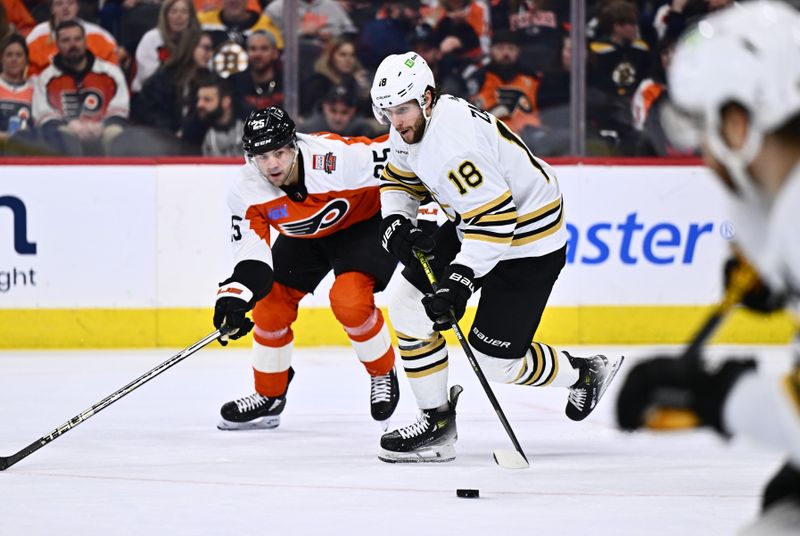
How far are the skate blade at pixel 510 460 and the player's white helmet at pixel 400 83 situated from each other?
97 centimetres

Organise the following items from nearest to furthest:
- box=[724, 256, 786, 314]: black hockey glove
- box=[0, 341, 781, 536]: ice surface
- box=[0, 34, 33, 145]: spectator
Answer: box=[724, 256, 786, 314]: black hockey glove
box=[0, 341, 781, 536]: ice surface
box=[0, 34, 33, 145]: spectator

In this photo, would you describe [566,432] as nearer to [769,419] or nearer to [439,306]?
[439,306]

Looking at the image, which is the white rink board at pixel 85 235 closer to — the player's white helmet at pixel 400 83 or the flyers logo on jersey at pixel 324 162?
the flyers logo on jersey at pixel 324 162

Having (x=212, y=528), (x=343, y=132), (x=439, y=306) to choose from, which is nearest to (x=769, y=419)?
(x=212, y=528)

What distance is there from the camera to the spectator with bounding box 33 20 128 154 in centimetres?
641

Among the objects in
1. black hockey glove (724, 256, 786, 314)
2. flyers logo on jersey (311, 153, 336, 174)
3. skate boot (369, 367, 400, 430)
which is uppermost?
black hockey glove (724, 256, 786, 314)

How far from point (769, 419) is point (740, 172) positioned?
0.93ft

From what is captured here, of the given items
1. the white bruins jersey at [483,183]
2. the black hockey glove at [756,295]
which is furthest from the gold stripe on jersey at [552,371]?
the black hockey glove at [756,295]

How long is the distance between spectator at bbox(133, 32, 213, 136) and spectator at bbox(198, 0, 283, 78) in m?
0.05

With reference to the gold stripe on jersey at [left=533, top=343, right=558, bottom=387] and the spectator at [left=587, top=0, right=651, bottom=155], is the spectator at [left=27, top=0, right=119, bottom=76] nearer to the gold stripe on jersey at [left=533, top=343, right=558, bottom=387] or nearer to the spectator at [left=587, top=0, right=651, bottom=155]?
the spectator at [left=587, top=0, right=651, bottom=155]

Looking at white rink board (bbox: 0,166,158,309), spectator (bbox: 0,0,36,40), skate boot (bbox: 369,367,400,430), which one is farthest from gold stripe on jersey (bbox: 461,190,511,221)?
spectator (bbox: 0,0,36,40)

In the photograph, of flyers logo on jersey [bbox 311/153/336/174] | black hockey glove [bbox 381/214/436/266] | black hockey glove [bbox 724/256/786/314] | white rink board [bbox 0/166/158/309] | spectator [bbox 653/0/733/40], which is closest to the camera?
black hockey glove [bbox 724/256/786/314]

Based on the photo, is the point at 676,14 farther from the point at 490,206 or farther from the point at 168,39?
the point at 490,206

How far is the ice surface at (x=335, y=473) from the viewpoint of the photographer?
9.21 feet
